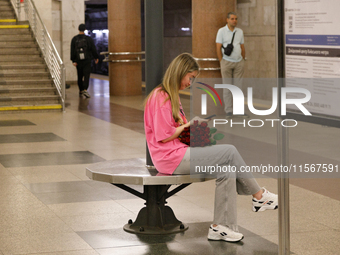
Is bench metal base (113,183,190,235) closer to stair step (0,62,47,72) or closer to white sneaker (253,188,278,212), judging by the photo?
white sneaker (253,188,278,212)

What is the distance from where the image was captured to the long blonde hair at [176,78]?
4254 millimetres

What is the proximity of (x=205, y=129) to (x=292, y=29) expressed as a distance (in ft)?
4.87

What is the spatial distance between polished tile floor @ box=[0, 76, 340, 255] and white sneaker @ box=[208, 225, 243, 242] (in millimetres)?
54

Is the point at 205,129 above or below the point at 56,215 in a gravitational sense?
above

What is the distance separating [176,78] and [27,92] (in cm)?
1025

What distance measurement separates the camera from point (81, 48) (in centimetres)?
1606

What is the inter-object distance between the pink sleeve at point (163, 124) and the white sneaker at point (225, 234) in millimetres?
806

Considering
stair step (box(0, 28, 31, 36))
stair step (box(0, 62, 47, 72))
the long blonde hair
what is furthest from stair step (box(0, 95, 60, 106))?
the long blonde hair

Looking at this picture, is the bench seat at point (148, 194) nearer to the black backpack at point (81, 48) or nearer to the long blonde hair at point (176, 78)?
the long blonde hair at point (176, 78)

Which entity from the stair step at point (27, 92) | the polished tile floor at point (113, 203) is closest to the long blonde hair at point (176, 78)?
the polished tile floor at point (113, 203)

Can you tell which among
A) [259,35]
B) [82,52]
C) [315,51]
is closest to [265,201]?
[315,51]

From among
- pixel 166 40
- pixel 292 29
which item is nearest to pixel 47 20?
pixel 166 40

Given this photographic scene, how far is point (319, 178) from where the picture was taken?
6.40 metres

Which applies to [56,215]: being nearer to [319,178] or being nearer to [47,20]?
[319,178]
